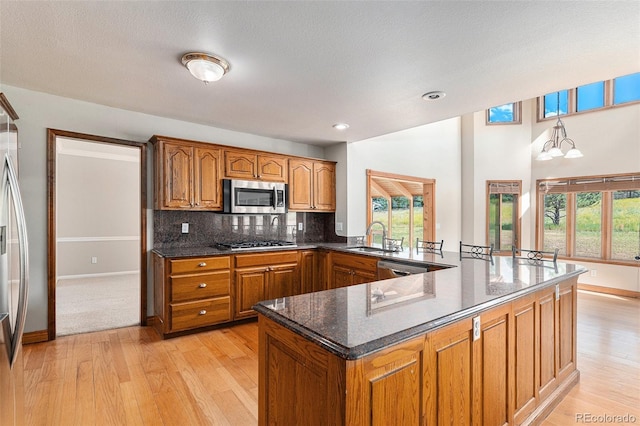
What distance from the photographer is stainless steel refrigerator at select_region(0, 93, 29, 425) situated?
48.4 inches

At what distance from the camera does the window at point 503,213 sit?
250 inches

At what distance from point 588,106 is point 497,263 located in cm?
512

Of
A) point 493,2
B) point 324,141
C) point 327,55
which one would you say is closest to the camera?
point 493,2

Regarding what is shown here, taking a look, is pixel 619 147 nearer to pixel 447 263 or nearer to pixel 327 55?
pixel 447 263

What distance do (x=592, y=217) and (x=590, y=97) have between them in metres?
2.18

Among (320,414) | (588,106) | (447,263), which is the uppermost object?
(588,106)

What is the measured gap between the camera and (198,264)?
3338mm

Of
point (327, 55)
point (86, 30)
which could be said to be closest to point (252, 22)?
point (327, 55)

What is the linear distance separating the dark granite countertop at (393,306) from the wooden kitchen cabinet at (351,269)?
4.19 ft

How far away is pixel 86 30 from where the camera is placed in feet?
6.11

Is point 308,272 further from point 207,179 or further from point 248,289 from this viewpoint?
point 207,179

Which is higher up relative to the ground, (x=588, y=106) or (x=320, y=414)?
(x=588, y=106)

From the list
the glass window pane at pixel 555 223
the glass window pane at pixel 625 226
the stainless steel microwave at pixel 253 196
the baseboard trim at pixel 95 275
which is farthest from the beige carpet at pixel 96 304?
the glass window pane at pixel 625 226

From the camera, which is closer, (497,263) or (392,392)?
(392,392)
